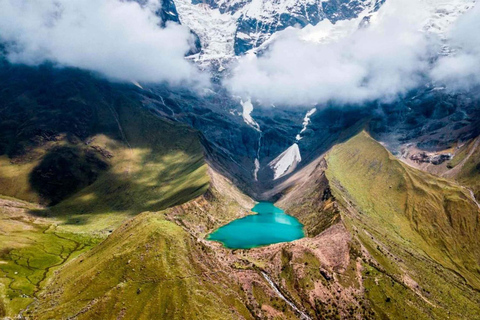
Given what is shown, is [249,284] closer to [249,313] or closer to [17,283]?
[249,313]

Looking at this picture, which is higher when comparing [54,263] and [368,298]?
[54,263]

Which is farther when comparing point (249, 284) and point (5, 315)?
point (249, 284)

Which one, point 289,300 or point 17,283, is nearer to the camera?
point 289,300

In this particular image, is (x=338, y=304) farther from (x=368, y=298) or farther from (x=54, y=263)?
(x=54, y=263)

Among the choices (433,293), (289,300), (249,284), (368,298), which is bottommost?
(433,293)

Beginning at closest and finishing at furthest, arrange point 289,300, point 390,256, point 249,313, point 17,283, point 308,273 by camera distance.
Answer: point 249,313 → point 289,300 → point 308,273 → point 17,283 → point 390,256

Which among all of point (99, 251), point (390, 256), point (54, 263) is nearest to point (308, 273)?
point (390, 256)

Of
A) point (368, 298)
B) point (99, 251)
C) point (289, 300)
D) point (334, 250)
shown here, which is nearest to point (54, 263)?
point (99, 251)

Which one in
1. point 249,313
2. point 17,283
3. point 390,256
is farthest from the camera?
point 390,256

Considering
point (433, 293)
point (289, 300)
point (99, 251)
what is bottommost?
point (433, 293)
